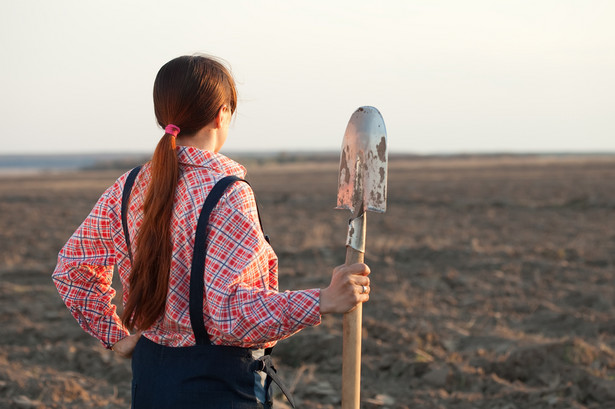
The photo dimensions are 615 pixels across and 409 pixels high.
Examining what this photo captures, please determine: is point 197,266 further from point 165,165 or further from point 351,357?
point 351,357

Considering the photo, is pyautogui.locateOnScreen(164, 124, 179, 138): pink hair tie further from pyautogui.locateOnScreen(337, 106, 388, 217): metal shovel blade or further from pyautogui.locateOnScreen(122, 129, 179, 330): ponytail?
pyautogui.locateOnScreen(337, 106, 388, 217): metal shovel blade

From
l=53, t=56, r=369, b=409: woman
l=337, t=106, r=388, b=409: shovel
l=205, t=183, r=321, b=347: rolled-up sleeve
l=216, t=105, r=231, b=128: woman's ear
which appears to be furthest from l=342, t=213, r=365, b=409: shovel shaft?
l=216, t=105, r=231, b=128: woman's ear

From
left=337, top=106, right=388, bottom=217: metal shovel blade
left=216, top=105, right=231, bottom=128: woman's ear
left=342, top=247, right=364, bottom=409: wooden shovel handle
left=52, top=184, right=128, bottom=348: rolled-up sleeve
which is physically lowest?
left=342, top=247, right=364, bottom=409: wooden shovel handle

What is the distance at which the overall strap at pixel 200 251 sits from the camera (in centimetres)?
177

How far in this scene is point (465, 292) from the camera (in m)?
7.89

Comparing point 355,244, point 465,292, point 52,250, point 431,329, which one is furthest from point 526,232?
point 355,244

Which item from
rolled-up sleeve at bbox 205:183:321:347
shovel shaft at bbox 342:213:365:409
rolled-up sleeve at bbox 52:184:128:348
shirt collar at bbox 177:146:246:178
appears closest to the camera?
rolled-up sleeve at bbox 205:183:321:347

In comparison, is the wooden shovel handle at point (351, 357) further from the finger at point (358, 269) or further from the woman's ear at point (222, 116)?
the woman's ear at point (222, 116)

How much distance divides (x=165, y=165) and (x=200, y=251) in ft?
0.82

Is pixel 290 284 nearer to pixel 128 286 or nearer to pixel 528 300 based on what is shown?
pixel 528 300

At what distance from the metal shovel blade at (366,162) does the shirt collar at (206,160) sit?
0.47m

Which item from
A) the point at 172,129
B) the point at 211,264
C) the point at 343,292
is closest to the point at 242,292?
the point at 211,264

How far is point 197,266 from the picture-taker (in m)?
1.78

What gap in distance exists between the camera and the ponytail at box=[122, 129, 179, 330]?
1821 millimetres
